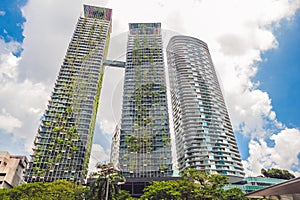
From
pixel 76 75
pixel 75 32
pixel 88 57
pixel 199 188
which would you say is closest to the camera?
pixel 199 188

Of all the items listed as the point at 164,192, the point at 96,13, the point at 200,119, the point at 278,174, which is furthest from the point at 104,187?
the point at 96,13

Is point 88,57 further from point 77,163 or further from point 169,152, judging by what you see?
point 169,152

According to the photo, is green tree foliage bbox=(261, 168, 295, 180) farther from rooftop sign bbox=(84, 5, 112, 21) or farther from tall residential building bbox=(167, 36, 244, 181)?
rooftop sign bbox=(84, 5, 112, 21)

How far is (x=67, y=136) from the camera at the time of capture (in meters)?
62.5

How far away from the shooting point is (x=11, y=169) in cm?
5191

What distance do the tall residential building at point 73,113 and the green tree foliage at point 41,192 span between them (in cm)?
2702

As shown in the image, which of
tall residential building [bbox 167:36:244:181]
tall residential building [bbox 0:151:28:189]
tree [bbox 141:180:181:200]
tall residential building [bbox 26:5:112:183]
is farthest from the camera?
tall residential building [bbox 167:36:244:181]

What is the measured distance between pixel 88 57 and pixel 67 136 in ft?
114

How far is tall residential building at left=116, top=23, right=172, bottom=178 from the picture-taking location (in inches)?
2366

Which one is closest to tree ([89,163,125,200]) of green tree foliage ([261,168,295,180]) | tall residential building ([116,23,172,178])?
tall residential building ([116,23,172,178])

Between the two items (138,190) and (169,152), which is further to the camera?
(169,152)

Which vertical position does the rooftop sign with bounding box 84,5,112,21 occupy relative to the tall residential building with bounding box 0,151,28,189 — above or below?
above

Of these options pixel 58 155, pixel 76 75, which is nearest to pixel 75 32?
pixel 76 75

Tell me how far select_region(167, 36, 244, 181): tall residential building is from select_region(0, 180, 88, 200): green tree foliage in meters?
37.4
